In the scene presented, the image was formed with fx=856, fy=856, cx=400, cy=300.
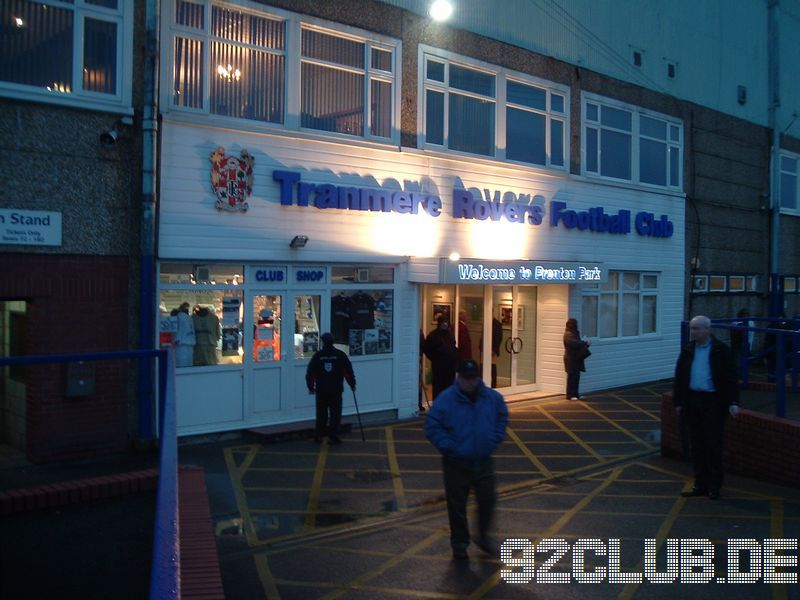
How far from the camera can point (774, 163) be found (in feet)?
79.3

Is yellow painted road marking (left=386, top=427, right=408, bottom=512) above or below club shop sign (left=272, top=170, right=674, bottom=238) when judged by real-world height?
below

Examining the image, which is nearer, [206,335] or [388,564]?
[388,564]

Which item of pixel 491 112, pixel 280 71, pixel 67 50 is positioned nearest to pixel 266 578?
pixel 67 50

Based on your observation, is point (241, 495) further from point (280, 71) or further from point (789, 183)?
point (789, 183)

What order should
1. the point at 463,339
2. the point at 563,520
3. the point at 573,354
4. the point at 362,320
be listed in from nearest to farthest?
the point at 563,520
the point at 362,320
the point at 463,339
the point at 573,354

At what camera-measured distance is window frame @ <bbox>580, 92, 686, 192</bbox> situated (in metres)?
18.3

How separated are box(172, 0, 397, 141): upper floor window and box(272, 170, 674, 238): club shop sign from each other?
98 cm

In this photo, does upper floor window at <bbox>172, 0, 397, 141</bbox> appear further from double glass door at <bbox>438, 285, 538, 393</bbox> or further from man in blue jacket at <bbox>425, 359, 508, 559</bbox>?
man in blue jacket at <bbox>425, 359, 508, 559</bbox>

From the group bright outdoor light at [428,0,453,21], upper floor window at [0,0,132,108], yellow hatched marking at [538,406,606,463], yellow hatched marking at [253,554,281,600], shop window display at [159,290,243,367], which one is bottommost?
yellow hatched marking at [253,554,281,600]

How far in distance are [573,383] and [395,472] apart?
7.29 meters

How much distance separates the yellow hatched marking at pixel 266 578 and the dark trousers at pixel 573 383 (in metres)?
10.7

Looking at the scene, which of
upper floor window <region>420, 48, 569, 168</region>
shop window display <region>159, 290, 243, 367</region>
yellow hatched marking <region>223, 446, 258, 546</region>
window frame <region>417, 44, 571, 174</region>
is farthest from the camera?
upper floor window <region>420, 48, 569, 168</region>

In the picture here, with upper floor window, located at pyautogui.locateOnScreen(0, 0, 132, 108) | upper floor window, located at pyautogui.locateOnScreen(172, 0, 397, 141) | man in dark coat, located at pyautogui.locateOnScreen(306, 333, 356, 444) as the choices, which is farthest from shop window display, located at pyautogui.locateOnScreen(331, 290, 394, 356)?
upper floor window, located at pyautogui.locateOnScreen(0, 0, 132, 108)

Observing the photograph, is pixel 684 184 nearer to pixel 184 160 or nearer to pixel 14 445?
pixel 184 160
